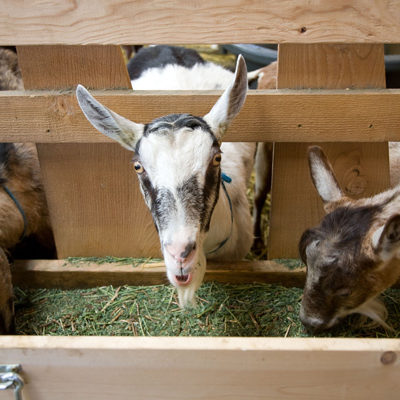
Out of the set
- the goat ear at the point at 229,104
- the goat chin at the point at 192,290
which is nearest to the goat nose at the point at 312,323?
the goat chin at the point at 192,290

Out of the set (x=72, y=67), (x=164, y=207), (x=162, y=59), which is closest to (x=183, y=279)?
(x=164, y=207)

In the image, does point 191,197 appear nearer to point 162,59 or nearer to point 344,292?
point 344,292

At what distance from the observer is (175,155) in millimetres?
2031

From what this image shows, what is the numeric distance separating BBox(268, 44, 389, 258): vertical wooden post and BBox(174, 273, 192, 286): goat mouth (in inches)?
41.6

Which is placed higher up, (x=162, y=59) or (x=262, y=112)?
(x=162, y=59)

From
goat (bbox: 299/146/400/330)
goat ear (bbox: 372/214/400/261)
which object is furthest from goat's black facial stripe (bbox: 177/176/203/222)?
goat ear (bbox: 372/214/400/261)

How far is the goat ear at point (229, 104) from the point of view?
6.93ft

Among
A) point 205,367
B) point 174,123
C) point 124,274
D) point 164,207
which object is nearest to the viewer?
point 205,367

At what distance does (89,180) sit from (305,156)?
1433mm

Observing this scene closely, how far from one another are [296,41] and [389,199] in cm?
101

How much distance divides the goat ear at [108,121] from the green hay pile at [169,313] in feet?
3.60

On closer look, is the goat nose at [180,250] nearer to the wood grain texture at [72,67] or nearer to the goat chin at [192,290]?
the goat chin at [192,290]

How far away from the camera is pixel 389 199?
2.28 metres

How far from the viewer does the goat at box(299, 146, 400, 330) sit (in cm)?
210
